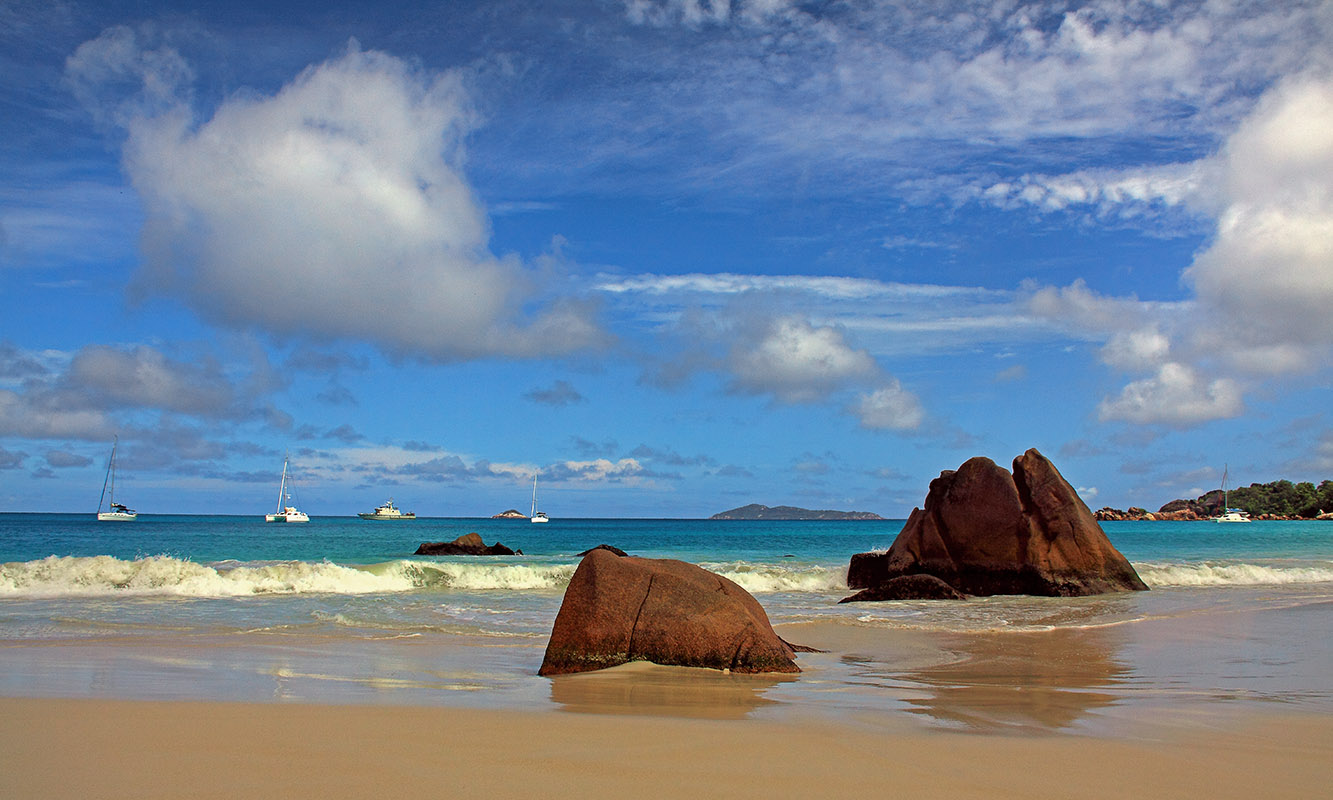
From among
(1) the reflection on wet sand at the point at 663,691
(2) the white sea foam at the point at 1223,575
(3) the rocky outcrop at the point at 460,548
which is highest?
(3) the rocky outcrop at the point at 460,548

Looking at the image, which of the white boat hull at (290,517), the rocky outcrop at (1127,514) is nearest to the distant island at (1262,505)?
the rocky outcrop at (1127,514)

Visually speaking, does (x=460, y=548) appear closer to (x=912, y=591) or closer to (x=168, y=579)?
A: (x=168, y=579)

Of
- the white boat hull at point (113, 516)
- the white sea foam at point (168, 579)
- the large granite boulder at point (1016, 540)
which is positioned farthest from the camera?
the white boat hull at point (113, 516)

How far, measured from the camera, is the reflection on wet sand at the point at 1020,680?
5.94 m

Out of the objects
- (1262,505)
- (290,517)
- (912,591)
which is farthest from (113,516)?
(1262,505)

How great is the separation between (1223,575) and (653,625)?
23529 mm

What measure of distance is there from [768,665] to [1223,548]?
5065 centimetres

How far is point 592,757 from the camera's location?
436 cm

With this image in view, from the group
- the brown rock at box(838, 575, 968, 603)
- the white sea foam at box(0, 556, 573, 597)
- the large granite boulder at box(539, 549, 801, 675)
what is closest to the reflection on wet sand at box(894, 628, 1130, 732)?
the large granite boulder at box(539, 549, 801, 675)

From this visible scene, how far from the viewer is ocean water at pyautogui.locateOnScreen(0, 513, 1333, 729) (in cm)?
668

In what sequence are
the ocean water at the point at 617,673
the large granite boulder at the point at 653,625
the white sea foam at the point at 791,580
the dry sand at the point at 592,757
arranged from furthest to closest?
the white sea foam at the point at 791,580, the large granite boulder at the point at 653,625, the ocean water at the point at 617,673, the dry sand at the point at 592,757

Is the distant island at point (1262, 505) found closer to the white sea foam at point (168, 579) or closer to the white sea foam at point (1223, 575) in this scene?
the white sea foam at point (1223, 575)

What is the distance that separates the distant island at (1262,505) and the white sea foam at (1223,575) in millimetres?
122041

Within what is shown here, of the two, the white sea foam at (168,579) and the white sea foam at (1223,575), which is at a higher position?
the white sea foam at (1223,575)
